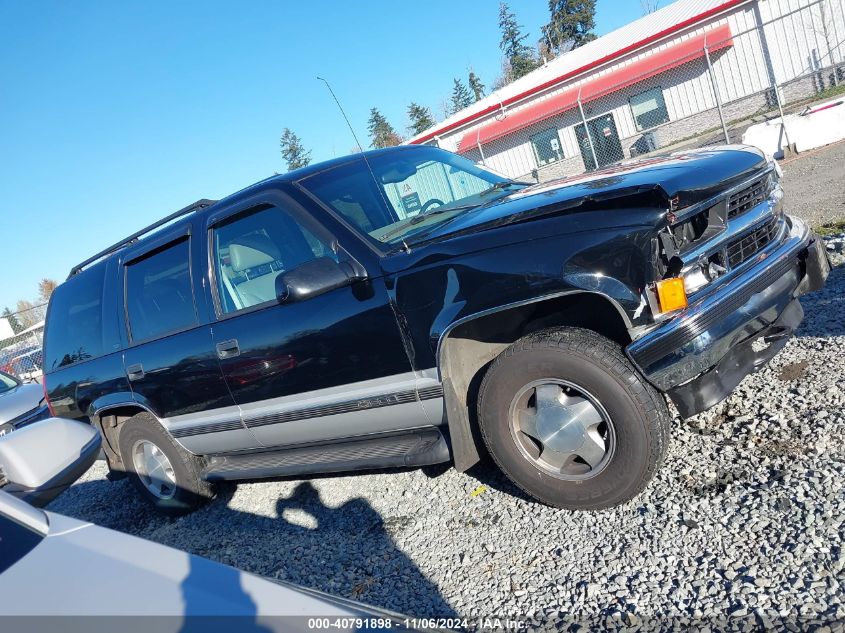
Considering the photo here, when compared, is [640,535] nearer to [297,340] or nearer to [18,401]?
[297,340]

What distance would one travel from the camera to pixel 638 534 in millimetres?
2793

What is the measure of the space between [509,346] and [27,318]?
30651 mm

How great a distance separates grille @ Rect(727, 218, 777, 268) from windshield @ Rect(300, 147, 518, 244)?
1437 mm

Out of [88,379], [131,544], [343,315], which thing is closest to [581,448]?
[343,315]

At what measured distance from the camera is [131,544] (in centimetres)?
172

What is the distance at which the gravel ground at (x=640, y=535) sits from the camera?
2328 mm

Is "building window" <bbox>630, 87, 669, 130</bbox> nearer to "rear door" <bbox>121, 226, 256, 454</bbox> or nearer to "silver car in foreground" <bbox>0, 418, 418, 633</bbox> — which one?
"rear door" <bbox>121, 226, 256, 454</bbox>

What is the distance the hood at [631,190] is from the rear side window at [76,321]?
332cm

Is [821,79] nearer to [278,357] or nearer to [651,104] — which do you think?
[651,104]

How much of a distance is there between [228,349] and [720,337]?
286 cm

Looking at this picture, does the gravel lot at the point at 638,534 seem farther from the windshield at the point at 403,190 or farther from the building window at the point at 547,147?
the building window at the point at 547,147

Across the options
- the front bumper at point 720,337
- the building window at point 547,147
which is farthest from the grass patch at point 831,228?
the building window at point 547,147

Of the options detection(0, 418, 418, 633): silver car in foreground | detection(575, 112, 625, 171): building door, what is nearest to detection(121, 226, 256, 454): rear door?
detection(0, 418, 418, 633): silver car in foreground

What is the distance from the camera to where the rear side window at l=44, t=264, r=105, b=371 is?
5082 millimetres
